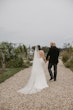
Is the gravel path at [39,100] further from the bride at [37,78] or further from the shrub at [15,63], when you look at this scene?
the shrub at [15,63]

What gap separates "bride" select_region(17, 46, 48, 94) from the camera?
10.7 metres

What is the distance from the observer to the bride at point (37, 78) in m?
10.7

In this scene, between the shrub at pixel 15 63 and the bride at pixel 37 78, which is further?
the shrub at pixel 15 63

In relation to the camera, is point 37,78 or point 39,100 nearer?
point 39,100

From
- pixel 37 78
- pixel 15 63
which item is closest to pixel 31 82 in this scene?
pixel 37 78

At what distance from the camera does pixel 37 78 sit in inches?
461

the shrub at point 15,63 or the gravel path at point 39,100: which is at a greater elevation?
the gravel path at point 39,100

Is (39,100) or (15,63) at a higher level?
(39,100)

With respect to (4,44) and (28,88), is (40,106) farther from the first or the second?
(4,44)

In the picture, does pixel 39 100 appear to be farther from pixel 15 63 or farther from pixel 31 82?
pixel 15 63

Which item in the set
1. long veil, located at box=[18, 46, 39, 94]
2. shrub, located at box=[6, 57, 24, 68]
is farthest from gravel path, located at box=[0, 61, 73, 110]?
shrub, located at box=[6, 57, 24, 68]

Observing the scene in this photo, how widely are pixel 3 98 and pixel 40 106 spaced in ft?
5.72

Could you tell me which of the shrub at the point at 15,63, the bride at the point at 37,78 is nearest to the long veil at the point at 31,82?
the bride at the point at 37,78

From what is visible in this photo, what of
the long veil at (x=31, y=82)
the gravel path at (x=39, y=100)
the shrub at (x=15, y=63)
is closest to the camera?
the gravel path at (x=39, y=100)
